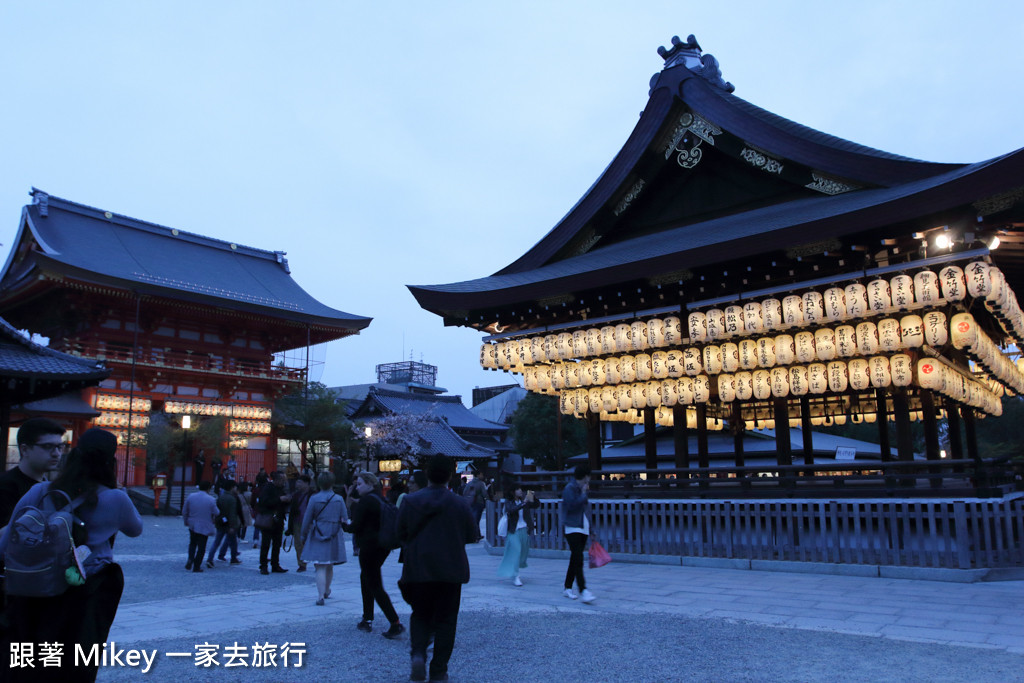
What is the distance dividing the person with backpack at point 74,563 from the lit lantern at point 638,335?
477 inches

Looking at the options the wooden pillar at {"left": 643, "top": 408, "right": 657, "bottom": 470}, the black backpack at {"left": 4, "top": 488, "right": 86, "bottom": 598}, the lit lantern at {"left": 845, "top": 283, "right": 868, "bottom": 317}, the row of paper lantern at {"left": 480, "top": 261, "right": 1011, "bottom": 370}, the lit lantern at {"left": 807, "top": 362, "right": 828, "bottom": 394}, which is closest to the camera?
the black backpack at {"left": 4, "top": 488, "right": 86, "bottom": 598}

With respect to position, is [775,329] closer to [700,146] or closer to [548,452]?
[700,146]

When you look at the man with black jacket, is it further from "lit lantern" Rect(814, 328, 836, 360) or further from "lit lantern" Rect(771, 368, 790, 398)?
"lit lantern" Rect(771, 368, 790, 398)

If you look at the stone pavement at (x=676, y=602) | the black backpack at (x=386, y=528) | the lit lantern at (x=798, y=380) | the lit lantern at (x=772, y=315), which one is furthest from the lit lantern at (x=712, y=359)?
the black backpack at (x=386, y=528)

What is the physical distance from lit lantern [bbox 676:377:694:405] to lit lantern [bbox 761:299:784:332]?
2.19 m

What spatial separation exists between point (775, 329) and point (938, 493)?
385 centimetres

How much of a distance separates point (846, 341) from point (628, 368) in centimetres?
451

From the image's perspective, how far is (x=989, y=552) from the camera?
10430 mm

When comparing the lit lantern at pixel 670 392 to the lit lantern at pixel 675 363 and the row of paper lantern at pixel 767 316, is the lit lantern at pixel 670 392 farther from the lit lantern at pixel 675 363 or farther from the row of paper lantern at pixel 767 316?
the row of paper lantern at pixel 767 316

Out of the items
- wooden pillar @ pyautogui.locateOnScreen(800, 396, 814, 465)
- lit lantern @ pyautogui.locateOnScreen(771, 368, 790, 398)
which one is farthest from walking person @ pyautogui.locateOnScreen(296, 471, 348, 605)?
wooden pillar @ pyautogui.locateOnScreen(800, 396, 814, 465)

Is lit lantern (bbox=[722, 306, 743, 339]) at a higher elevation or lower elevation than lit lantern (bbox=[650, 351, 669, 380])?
higher

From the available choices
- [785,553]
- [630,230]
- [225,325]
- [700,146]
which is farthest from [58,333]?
[785,553]

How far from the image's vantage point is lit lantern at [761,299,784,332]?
1340 cm

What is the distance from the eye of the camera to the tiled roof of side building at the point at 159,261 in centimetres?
3331
